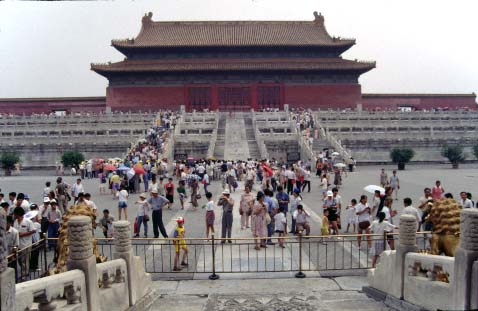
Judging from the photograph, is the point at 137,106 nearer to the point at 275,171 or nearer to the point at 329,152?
the point at 329,152

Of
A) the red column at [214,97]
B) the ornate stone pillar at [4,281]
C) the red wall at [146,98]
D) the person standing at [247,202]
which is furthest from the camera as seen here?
the red wall at [146,98]

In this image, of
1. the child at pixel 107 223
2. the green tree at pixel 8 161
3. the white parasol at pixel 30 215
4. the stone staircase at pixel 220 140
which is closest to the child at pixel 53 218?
the white parasol at pixel 30 215

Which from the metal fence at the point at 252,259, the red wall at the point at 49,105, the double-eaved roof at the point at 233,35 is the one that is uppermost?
the double-eaved roof at the point at 233,35

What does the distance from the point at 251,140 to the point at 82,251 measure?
902 inches

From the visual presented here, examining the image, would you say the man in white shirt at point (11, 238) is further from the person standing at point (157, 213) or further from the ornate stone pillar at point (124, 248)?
the person standing at point (157, 213)

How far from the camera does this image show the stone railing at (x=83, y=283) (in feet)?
13.5

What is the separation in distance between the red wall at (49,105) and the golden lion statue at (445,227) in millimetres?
43091

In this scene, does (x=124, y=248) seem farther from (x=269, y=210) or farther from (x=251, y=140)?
(x=251, y=140)

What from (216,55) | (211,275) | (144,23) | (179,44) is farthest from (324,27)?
(211,275)

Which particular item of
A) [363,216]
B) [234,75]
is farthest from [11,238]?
[234,75]

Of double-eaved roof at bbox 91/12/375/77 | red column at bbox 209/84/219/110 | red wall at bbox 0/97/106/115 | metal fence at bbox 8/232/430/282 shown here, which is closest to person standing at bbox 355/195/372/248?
metal fence at bbox 8/232/430/282

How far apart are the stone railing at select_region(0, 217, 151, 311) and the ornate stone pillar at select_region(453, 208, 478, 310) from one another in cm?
421

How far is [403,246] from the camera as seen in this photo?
20.2 feet

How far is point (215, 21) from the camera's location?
48781 mm
